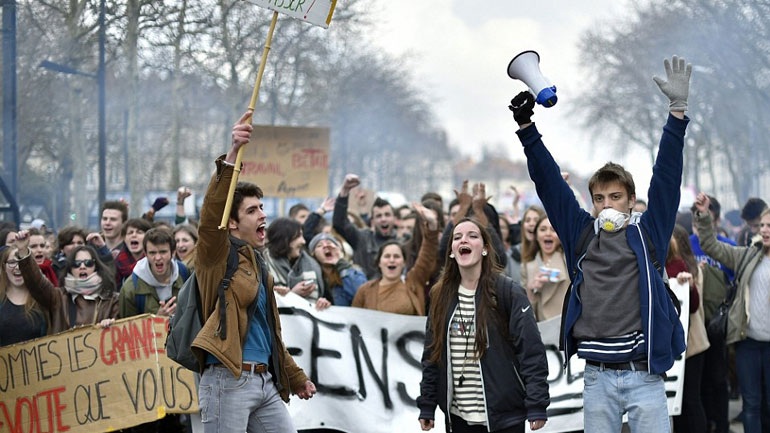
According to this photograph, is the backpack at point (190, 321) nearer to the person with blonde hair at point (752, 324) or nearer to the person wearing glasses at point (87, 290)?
the person wearing glasses at point (87, 290)

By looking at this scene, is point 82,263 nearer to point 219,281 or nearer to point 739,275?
point 219,281

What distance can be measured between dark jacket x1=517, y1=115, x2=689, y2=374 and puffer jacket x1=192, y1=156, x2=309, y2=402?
1282 millimetres

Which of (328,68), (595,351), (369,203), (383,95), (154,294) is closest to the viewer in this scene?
(595,351)

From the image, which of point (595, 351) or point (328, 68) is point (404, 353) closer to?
point (595, 351)

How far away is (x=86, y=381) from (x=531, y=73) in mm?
3758

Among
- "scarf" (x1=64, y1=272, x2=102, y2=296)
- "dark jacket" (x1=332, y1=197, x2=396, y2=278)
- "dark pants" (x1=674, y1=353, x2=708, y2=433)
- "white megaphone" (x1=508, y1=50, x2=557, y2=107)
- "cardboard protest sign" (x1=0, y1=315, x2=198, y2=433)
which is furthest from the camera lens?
"dark jacket" (x1=332, y1=197, x2=396, y2=278)

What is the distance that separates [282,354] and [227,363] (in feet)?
1.35

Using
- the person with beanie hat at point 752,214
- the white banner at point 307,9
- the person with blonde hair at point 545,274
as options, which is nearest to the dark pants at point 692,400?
the person with blonde hair at point 545,274

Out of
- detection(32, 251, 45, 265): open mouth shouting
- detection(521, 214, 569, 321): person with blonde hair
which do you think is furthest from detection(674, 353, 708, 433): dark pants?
detection(32, 251, 45, 265): open mouth shouting

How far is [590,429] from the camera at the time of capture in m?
4.52

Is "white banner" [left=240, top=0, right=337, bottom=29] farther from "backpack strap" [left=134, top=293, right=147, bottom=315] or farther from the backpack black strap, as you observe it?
"backpack strap" [left=134, top=293, right=147, bottom=315]

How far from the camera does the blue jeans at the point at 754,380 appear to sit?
7129mm

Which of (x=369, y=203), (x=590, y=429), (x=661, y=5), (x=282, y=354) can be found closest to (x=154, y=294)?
(x=282, y=354)

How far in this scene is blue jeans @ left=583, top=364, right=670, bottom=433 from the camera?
4.39 meters
